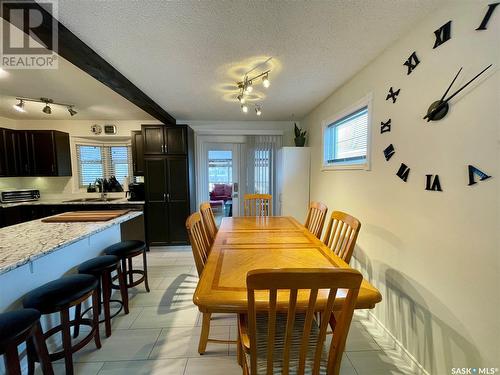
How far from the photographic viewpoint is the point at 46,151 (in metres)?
3.74

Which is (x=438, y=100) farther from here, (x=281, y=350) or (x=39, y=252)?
(x=39, y=252)

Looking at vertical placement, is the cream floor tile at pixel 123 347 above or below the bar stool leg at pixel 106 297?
below

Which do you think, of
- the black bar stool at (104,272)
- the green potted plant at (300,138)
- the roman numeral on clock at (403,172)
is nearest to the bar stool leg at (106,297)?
the black bar stool at (104,272)

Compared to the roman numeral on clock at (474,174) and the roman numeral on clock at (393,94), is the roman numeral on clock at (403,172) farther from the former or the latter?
the roman numeral on clock at (393,94)

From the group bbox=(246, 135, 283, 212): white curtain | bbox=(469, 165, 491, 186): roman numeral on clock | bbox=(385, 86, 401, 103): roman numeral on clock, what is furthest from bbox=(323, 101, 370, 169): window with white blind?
bbox=(246, 135, 283, 212): white curtain

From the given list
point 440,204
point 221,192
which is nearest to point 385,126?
point 440,204

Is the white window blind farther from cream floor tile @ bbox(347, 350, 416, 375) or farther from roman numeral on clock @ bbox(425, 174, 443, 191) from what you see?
cream floor tile @ bbox(347, 350, 416, 375)

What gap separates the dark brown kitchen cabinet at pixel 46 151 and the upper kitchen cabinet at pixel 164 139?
1669 mm

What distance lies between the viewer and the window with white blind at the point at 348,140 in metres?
2.20

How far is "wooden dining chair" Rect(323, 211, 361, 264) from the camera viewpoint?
61.3 inches

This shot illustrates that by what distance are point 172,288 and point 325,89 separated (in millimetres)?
3108

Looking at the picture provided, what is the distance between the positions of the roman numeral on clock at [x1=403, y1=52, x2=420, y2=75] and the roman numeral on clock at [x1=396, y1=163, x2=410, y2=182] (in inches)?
26.9

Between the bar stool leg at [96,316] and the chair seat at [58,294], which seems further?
the bar stool leg at [96,316]

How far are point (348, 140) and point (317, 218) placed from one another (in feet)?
3.51
